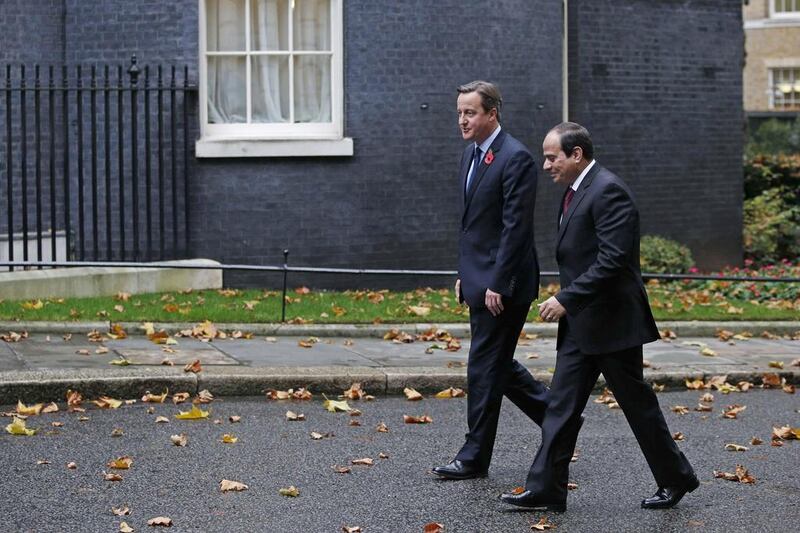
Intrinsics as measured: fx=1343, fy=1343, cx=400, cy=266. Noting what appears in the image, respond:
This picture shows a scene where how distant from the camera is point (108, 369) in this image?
9.20 meters

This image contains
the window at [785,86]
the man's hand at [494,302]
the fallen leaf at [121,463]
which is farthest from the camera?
the window at [785,86]

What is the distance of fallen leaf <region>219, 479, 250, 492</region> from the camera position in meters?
6.60

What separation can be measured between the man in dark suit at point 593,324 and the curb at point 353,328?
532cm

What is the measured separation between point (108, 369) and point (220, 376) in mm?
780

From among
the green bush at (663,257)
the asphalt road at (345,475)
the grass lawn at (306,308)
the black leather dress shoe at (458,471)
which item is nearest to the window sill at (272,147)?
the grass lawn at (306,308)

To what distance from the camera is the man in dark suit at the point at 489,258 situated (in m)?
6.79

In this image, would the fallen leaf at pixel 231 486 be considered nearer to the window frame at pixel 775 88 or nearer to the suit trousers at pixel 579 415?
the suit trousers at pixel 579 415

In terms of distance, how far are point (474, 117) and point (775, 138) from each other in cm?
1958

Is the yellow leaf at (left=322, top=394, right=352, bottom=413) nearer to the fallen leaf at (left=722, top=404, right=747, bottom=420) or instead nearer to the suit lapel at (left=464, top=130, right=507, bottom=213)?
the suit lapel at (left=464, top=130, right=507, bottom=213)

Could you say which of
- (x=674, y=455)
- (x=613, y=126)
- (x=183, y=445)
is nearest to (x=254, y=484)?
(x=183, y=445)

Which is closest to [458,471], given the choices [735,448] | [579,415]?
[579,415]

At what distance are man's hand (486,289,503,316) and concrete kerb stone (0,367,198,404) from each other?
300 centimetres

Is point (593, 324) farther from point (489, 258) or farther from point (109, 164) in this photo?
point (109, 164)

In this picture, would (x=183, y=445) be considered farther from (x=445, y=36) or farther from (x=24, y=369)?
(x=445, y=36)
